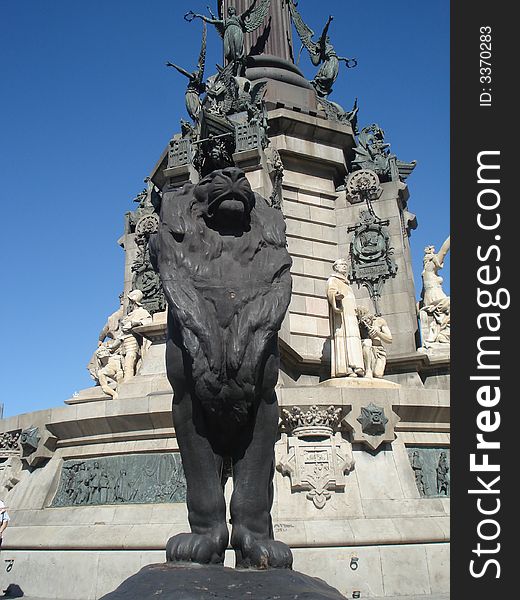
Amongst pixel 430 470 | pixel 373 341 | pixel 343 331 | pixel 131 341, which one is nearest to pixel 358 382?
pixel 343 331

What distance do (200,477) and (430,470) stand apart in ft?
22.2

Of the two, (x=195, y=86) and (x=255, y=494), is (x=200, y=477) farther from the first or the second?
(x=195, y=86)

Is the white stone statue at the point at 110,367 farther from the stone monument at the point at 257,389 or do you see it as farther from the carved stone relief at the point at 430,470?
the carved stone relief at the point at 430,470

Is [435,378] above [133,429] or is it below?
above

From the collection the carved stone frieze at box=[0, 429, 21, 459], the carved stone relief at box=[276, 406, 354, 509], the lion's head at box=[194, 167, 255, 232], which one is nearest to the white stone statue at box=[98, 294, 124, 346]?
the carved stone frieze at box=[0, 429, 21, 459]

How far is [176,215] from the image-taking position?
4.71 metres

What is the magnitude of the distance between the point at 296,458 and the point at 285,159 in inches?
391

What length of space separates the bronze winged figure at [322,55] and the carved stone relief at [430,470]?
515 inches

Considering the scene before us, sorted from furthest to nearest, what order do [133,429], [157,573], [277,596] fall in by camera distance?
[133,429], [157,573], [277,596]

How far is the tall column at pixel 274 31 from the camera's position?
20734 mm

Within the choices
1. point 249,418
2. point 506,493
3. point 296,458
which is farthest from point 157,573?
point 296,458

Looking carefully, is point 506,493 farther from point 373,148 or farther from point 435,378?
point 373,148

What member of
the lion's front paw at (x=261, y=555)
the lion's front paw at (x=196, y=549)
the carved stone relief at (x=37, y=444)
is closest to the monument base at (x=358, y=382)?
the carved stone relief at (x=37, y=444)

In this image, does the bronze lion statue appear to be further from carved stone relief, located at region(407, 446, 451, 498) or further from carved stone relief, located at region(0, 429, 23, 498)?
carved stone relief, located at region(0, 429, 23, 498)
